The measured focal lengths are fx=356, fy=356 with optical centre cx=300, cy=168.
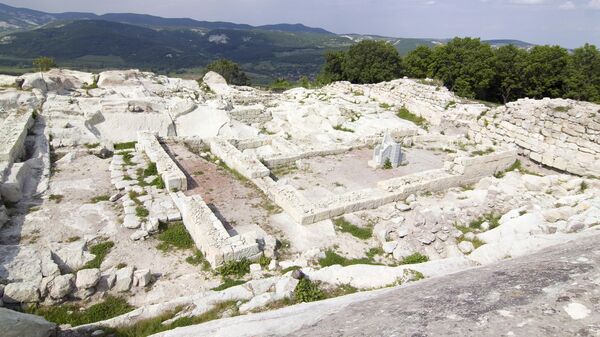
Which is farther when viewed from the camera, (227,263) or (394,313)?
(227,263)

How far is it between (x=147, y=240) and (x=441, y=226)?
7432 mm

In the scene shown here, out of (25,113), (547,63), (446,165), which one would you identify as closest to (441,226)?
(446,165)

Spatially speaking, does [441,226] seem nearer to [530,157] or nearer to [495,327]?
[495,327]

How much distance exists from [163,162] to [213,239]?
5298mm

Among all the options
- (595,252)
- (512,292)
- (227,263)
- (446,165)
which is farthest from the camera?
(446,165)

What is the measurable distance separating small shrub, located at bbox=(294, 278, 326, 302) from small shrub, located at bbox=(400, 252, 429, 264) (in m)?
2.79

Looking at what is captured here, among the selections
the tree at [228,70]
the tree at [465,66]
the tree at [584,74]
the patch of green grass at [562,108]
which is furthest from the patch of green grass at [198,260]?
the tree at [228,70]

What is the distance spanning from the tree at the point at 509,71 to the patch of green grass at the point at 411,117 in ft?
60.4

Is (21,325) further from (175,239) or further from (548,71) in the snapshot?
(548,71)

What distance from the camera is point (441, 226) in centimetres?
930

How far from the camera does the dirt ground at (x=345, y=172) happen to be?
12.0 metres

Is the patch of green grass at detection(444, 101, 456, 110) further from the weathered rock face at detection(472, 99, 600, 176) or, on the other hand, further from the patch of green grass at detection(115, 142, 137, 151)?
the patch of green grass at detection(115, 142, 137, 151)

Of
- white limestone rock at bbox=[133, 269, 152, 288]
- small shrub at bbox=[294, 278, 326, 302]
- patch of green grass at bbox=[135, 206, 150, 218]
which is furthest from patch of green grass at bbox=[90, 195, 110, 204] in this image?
small shrub at bbox=[294, 278, 326, 302]

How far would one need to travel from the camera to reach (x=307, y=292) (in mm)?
6113
